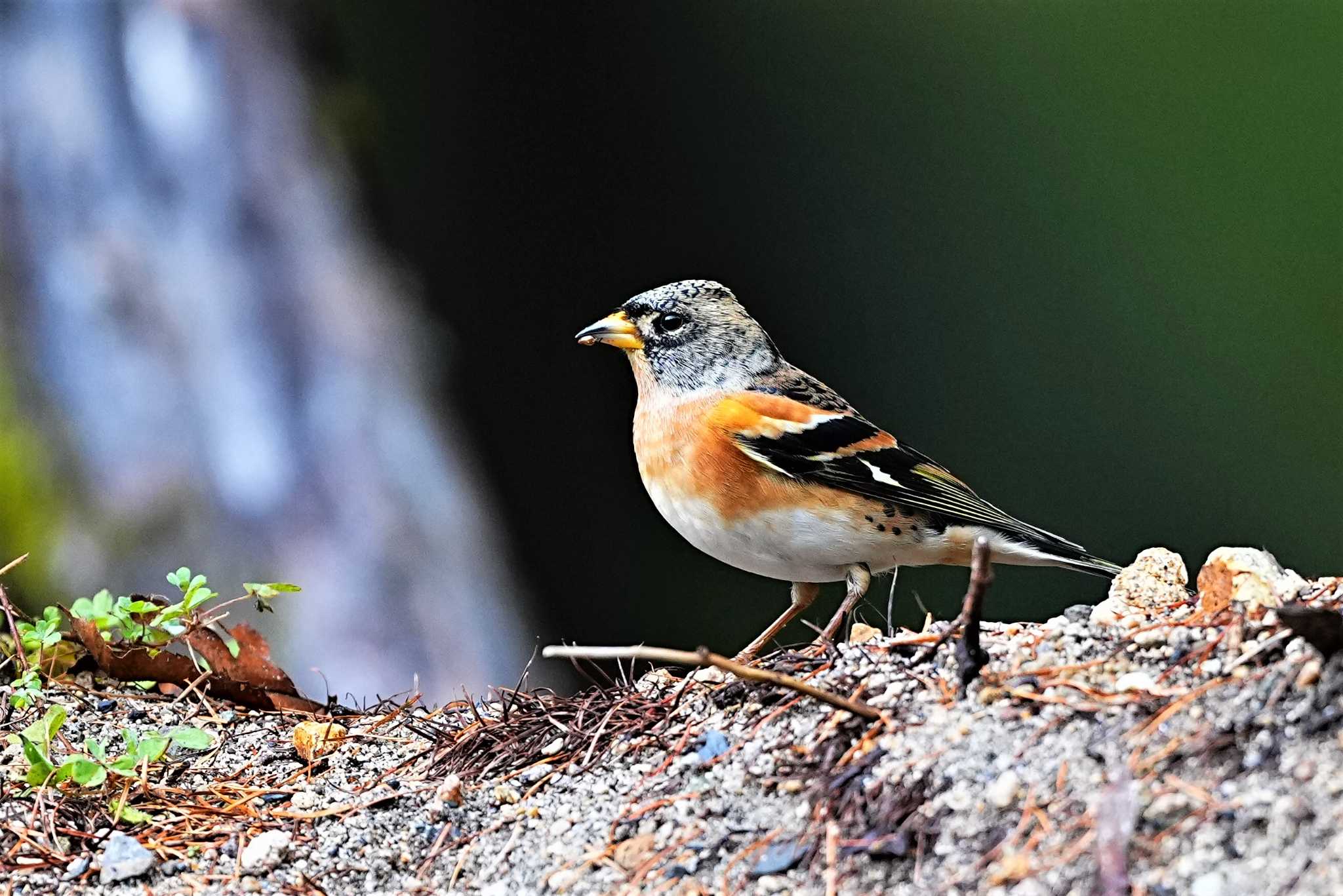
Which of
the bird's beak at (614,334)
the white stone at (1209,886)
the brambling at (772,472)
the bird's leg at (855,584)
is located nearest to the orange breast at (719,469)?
the brambling at (772,472)

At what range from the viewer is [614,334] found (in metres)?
3.92

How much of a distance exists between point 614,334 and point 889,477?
1005 millimetres

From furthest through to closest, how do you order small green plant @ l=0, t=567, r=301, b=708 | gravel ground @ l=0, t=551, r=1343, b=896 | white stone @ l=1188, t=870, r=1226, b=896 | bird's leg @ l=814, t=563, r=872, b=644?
bird's leg @ l=814, t=563, r=872, b=644 < small green plant @ l=0, t=567, r=301, b=708 < gravel ground @ l=0, t=551, r=1343, b=896 < white stone @ l=1188, t=870, r=1226, b=896

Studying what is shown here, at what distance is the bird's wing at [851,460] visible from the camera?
3514 millimetres

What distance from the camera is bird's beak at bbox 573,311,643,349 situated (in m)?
3.88

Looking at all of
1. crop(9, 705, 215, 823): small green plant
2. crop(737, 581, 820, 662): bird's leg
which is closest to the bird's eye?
crop(737, 581, 820, 662): bird's leg

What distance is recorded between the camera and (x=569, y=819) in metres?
2.34

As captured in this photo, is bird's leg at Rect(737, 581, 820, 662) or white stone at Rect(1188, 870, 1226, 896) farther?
bird's leg at Rect(737, 581, 820, 662)

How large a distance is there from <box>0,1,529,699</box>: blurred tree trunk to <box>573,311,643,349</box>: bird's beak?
264 cm

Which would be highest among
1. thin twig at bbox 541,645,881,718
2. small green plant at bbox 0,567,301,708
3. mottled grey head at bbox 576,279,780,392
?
mottled grey head at bbox 576,279,780,392

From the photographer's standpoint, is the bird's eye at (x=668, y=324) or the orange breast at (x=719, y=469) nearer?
the orange breast at (x=719, y=469)

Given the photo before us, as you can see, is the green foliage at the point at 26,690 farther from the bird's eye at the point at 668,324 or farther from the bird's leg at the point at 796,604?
the bird's eye at the point at 668,324

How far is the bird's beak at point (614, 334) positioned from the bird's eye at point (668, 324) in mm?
72

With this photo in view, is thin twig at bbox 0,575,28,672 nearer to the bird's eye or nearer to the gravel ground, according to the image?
the gravel ground
